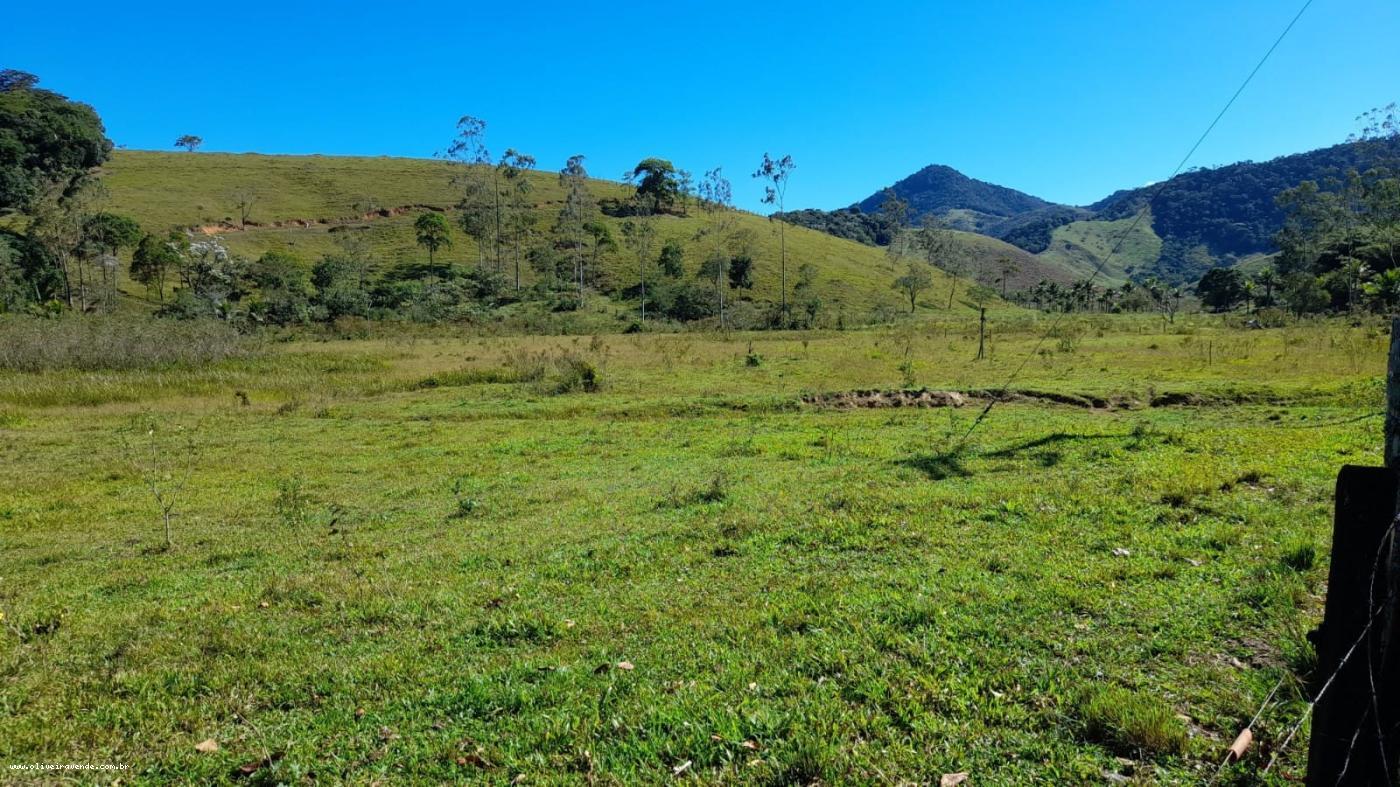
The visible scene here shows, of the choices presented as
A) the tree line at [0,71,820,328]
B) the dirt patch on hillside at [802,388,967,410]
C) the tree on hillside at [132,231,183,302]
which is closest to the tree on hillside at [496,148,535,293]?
the tree line at [0,71,820,328]

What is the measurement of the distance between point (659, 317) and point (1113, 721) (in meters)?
79.0

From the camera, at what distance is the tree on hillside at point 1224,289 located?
10106 cm

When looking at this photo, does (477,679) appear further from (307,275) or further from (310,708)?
(307,275)

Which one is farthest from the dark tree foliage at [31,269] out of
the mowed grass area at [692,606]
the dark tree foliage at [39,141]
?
the mowed grass area at [692,606]

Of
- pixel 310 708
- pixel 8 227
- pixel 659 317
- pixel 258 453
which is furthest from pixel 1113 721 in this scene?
pixel 8 227

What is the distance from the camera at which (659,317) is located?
81.8 metres

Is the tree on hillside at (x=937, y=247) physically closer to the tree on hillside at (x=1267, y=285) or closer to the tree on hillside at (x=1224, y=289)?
the tree on hillside at (x=1224, y=289)

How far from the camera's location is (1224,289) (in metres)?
102

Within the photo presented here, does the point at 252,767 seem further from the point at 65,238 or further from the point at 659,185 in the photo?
the point at 659,185

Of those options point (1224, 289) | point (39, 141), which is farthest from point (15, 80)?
point (1224, 289)

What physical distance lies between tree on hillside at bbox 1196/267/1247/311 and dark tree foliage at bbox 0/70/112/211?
156 metres

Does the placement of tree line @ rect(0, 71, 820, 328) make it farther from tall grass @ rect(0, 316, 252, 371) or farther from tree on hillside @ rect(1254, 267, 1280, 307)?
tree on hillside @ rect(1254, 267, 1280, 307)

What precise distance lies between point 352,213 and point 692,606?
13024 centimetres

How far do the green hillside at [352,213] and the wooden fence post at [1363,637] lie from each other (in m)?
87.7
